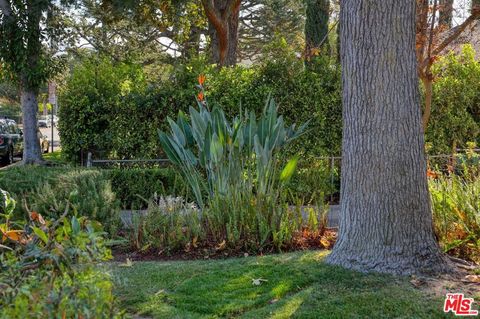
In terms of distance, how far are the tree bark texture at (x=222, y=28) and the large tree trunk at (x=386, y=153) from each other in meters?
11.0

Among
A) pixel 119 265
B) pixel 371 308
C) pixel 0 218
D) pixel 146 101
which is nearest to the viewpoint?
pixel 371 308

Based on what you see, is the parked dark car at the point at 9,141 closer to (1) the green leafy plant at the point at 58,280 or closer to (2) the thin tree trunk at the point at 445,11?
(2) the thin tree trunk at the point at 445,11

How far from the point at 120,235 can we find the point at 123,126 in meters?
4.76

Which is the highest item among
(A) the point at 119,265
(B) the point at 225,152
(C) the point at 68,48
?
(C) the point at 68,48

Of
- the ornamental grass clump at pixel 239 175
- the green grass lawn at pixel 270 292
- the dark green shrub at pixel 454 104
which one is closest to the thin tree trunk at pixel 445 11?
the dark green shrub at pixel 454 104

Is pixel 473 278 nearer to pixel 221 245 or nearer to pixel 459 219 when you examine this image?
pixel 459 219

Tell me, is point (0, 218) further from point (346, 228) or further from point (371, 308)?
point (371, 308)

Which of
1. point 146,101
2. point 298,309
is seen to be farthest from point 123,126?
point 298,309

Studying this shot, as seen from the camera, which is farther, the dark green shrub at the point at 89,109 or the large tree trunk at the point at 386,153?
the dark green shrub at the point at 89,109

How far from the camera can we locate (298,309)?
14.9 ft

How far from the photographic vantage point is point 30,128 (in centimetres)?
1605

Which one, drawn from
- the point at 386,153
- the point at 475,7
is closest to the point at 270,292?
the point at 386,153

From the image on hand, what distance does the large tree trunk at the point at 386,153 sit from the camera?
211 inches

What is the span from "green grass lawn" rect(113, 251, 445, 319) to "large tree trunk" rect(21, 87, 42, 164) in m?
11.0
